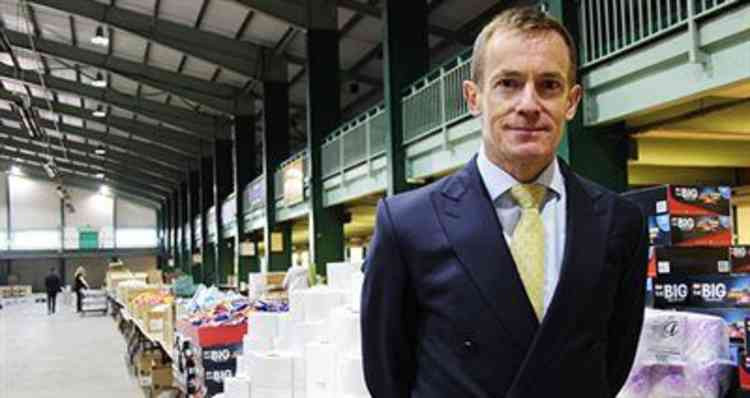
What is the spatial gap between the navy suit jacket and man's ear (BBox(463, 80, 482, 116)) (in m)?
0.11

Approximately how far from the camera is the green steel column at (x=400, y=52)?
11305 millimetres

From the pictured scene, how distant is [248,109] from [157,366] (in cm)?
1400

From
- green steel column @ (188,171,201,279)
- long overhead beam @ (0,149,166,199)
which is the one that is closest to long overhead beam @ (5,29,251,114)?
green steel column @ (188,171,201,279)

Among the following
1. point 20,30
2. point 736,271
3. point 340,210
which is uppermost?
point 20,30

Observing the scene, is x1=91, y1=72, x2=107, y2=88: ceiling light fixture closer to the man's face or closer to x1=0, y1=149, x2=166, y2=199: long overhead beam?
x1=0, y1=149, x2=166, y2=199: long overhead beam

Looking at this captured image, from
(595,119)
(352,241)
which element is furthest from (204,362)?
(352,241)

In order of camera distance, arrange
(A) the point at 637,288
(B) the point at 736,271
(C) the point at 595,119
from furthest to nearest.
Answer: (C) the point at 595,119 < (B) the point at 736,271 < (A) the point at 637,288

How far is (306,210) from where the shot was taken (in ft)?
52.4

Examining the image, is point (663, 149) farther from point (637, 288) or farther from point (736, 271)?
point (637, 288)

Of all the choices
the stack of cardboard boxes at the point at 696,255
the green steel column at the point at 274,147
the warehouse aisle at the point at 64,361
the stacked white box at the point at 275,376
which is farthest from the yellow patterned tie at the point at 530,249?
the green steel column at the point at 274,147

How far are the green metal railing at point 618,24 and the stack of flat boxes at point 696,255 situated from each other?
8.09ft

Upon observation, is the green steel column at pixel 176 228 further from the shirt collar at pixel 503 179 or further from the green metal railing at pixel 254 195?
the shirt collar at pixel 503 179

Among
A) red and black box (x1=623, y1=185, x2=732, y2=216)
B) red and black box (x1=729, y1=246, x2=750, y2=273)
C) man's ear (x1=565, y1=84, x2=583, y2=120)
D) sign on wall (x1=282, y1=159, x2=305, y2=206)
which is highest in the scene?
sign on wall (x1=282, y1=159, x2=305, y2=206)

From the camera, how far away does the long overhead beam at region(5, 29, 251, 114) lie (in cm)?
1850
